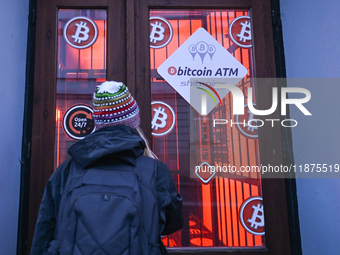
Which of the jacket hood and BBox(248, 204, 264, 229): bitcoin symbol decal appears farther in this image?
BBox(248, 204, 264, 229): bitcoin symbol decal

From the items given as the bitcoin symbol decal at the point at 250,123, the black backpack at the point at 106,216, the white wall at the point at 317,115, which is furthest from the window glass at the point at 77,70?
the white wall at the point at 317,115

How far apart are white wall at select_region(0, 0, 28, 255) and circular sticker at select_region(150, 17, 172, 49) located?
1.04 m

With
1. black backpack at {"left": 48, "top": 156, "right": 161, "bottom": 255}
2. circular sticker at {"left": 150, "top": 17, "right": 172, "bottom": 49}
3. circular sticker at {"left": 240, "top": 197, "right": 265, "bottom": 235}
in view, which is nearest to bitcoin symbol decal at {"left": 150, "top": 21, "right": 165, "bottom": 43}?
circular sticker at {"left": 150, "top": 17, "right": 172, "bottom": 49}

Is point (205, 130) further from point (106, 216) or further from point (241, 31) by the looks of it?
point (106, 216)

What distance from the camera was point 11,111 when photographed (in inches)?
66.8

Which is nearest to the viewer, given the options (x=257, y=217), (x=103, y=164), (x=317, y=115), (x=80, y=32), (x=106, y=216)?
(x=106, y=216)

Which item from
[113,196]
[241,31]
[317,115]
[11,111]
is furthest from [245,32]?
[11,111]

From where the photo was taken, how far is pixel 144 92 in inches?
76.0

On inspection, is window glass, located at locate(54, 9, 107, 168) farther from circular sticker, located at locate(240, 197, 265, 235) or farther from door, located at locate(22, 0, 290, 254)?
circular sticker, located at locate(240, 197, 265, 235)

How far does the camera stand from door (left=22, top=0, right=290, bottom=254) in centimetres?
187

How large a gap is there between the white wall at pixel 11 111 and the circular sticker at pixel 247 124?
172cm

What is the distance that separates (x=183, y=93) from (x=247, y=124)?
1.93 feet

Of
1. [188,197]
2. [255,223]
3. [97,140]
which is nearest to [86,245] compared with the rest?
[97,140]

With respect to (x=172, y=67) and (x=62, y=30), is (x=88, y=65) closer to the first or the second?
(x=62, y=30)
